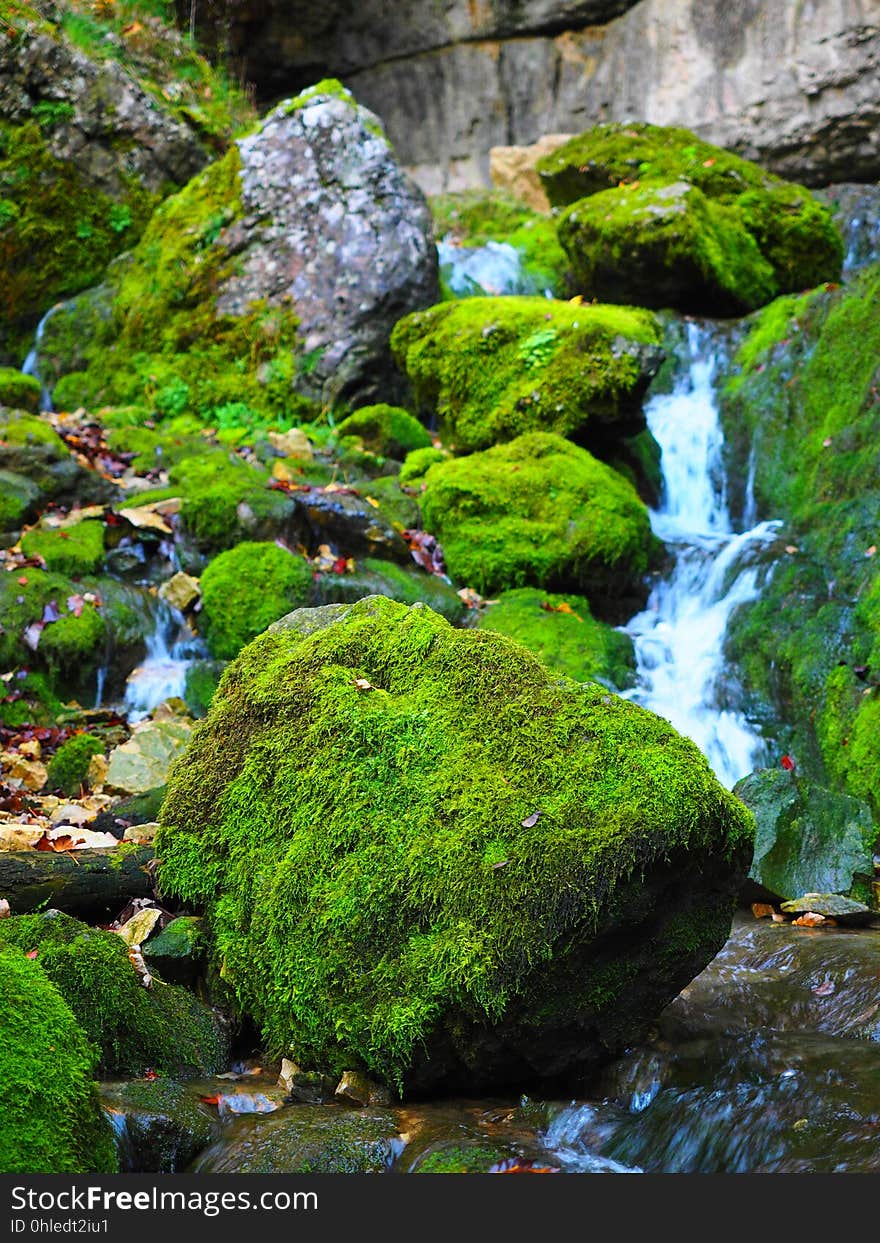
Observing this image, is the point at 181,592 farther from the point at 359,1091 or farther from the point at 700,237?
the point at 700,237

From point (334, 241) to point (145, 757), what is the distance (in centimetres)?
827

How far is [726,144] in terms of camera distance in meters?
17.9

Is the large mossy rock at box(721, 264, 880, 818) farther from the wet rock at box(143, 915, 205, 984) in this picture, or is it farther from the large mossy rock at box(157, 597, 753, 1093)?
the wet rock at box(143, 915, 205, 984)

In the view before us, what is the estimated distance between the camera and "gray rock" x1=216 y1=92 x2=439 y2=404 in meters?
12.5

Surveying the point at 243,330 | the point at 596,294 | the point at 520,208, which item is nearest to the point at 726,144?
the point at 520,208

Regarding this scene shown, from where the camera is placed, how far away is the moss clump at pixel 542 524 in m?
8.98

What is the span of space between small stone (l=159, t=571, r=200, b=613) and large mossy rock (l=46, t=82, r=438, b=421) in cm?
420

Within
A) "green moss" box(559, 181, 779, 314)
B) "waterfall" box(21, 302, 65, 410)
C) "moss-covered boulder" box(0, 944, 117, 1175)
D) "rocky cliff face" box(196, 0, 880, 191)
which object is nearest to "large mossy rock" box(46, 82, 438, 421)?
"waterfall" box(21, 302, 65, 410)

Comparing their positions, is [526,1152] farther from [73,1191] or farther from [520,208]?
[520,208]

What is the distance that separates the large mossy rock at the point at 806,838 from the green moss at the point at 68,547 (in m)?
4.99

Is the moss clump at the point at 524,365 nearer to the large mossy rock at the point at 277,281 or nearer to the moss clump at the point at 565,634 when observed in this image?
the large mossy rock at the point at 277,281

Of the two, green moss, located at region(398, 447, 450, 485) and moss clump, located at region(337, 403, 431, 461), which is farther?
moss clump, located at region(337, 403, 431, 461)

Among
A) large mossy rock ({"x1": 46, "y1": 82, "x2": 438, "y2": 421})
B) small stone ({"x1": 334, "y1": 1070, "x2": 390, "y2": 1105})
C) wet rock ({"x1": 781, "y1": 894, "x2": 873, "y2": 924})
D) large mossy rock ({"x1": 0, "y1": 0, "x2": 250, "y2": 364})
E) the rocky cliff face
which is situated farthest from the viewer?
the rocky cliff face

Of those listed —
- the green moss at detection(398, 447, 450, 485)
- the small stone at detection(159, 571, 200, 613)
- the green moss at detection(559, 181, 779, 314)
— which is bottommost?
the small stone at detection(159, 571, 200, 613)
